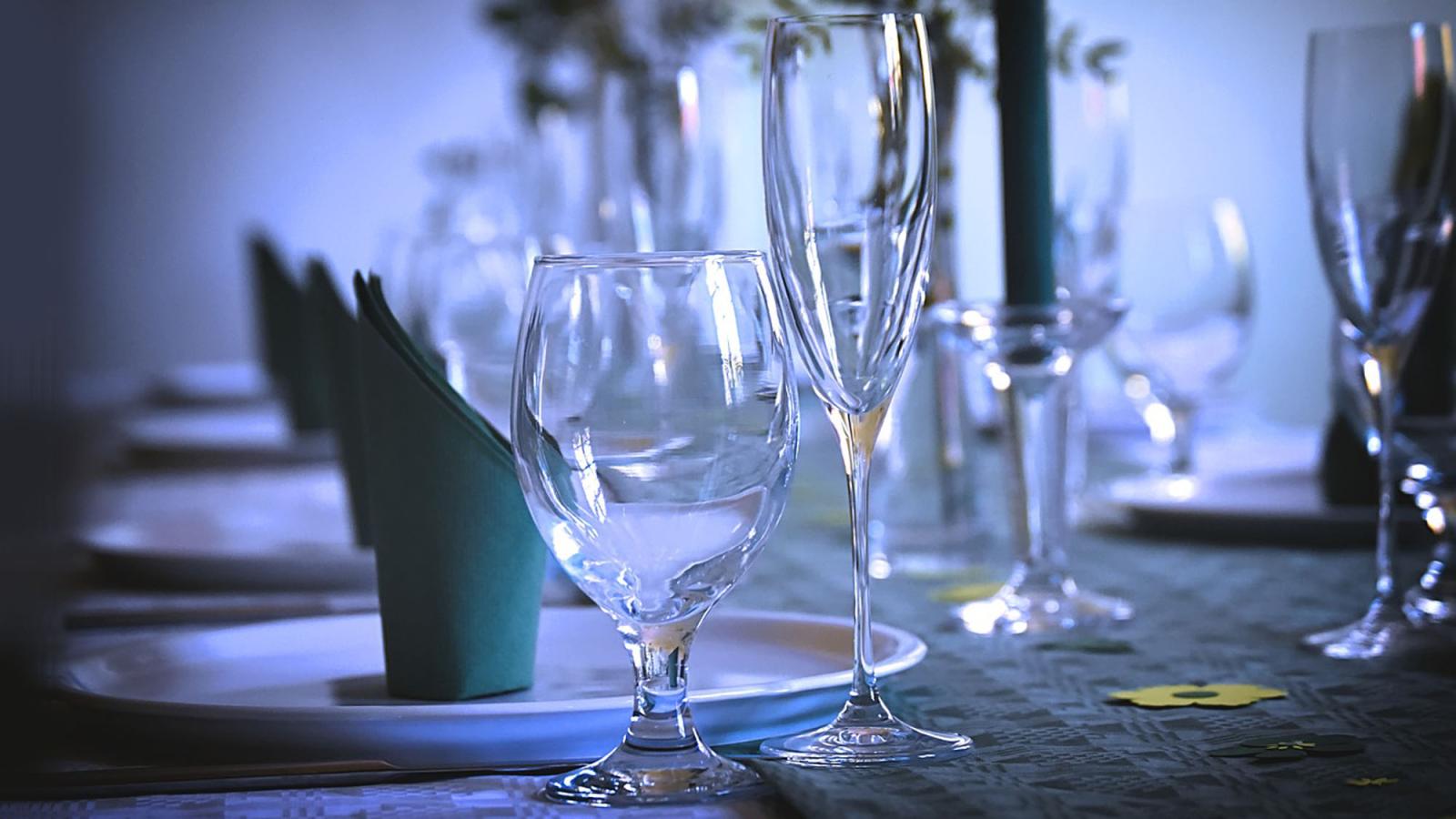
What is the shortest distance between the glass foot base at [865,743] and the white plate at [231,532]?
0.53 m

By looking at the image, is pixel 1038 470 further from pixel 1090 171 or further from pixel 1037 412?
pixel 1090 171

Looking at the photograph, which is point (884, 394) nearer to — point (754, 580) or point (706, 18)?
point (754, 580)

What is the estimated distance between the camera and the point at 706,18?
2.87 meters

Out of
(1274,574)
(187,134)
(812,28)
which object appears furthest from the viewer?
(187,134)

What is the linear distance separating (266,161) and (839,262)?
763cm

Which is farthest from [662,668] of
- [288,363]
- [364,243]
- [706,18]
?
[364,243]

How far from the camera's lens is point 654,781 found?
0.63 meters

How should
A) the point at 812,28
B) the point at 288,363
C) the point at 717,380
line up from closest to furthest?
the point at 717,380, the point at 812,28, the point at 288,363

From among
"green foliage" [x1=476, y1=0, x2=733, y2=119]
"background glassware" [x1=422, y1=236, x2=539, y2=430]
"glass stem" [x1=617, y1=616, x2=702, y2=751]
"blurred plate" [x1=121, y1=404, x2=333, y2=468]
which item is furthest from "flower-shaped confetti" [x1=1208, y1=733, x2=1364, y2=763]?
"blurred plate" [x1=121, y1=404, x2=333, y2=468]

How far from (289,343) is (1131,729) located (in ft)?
6.65

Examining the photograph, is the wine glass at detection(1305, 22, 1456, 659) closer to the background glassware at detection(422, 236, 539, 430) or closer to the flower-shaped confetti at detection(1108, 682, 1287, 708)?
the flower-shaped confetti at detection(1108, 682, 1287, 708)

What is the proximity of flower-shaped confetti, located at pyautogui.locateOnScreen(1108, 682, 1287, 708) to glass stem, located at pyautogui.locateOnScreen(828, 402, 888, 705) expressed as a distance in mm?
147

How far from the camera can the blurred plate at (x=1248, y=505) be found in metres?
1.30

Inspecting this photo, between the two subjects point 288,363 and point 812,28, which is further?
point 288,363
